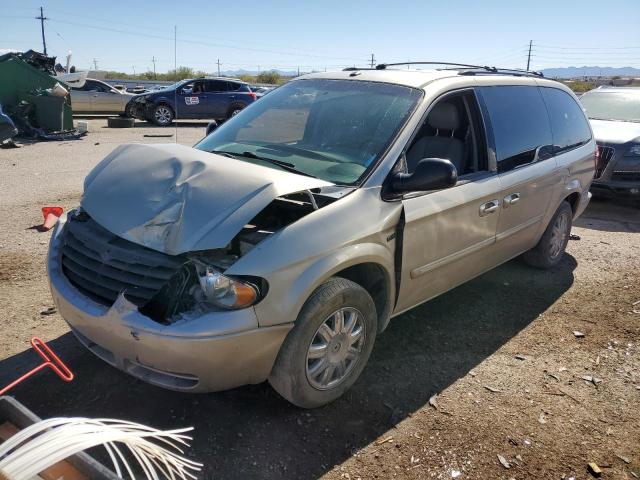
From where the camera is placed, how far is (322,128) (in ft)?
12.4

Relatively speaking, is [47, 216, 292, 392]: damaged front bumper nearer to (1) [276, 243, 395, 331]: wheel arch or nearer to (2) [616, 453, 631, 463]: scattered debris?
(1) [276, 243, 395, 331]: wheel arch

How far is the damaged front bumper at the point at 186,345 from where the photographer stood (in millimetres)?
2506

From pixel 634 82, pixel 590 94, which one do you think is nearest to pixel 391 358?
pixel 590 94

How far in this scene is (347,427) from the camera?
117 inches

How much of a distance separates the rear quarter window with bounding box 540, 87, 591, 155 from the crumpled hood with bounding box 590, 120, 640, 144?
290cm

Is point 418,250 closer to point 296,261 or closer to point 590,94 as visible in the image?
point 296,261

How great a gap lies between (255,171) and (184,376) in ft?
3.89

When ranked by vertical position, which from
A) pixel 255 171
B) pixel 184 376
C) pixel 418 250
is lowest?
pixel 184 376

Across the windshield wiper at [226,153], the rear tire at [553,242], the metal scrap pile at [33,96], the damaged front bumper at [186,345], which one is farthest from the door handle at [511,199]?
the metal scrap pile at [33,96]

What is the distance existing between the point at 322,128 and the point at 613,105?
8.21m

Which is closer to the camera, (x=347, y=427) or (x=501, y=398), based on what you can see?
(x=347, y=427)

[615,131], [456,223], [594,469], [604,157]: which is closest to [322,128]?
[456,223]

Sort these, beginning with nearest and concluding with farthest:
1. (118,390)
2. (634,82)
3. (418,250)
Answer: (118,390) → (418,250) → (634,82)

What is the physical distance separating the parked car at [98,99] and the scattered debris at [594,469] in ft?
63.9
